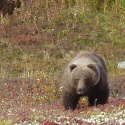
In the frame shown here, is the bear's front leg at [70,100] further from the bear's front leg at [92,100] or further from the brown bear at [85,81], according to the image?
the bear's front leg at [92,100]

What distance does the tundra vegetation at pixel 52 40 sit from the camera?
15594mm

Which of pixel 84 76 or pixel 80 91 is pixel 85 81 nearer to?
pixel 84 76

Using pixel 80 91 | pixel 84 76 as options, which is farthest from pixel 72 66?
pixel 80 91

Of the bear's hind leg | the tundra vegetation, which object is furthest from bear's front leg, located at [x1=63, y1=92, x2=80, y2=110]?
the tundra vegetation

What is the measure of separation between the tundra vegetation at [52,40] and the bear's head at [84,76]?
3.23 m

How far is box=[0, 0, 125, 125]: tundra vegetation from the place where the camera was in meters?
15.6

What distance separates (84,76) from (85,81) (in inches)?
4.2

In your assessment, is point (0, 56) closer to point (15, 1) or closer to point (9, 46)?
point (9, 46)

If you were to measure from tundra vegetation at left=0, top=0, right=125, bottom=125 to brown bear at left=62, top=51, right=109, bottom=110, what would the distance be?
8.74 feet

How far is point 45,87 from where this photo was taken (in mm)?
13148

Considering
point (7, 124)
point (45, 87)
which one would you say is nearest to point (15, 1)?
point (45, 87)

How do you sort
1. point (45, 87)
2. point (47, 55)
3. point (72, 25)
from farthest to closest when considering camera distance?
point (72, 25), point (47, 55), point (45, 87)

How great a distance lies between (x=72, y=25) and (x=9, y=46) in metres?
4.24

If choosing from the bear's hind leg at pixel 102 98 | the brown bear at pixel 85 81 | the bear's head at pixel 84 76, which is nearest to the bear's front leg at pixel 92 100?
the brown bear at pixel 85 81
